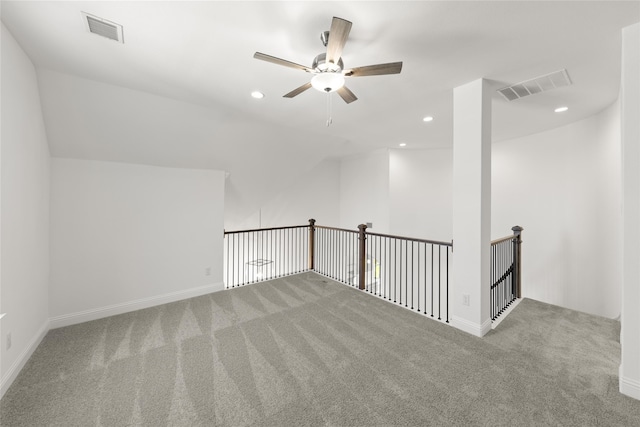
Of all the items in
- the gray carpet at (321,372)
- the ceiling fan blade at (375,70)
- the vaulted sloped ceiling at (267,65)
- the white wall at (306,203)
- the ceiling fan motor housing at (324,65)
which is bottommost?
the gray carpet at (321,372)

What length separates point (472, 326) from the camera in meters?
2.81

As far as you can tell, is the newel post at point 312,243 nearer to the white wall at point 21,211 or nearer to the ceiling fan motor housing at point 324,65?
the ceiling fan motor housing at point 324,65

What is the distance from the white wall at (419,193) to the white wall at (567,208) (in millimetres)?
1129

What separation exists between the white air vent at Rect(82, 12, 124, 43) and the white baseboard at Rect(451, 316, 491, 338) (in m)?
4.29

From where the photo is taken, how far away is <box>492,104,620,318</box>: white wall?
11.5 ft

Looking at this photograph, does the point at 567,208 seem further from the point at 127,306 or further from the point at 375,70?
the point at 127,306

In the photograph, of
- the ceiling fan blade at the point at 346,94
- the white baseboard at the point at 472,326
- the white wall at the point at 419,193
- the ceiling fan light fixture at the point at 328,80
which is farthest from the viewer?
the white wall at the point at 419,193

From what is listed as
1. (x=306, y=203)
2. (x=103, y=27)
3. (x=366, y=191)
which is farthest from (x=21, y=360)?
(x=366, y=191)

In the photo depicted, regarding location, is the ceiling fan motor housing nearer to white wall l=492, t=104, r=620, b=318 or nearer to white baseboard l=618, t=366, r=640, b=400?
white baseboard l=618, t=366, r=640, b=400

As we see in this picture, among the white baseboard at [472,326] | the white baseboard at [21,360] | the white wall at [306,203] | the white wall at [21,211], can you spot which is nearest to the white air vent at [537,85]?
the white baseboard at [472,326]

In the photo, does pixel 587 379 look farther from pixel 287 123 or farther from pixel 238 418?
pixel 287 123

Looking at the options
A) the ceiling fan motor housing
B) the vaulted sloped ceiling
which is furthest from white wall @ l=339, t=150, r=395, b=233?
the ceiling fan motor housing

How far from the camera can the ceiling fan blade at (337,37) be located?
4.74ft

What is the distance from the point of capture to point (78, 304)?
3.21 metres
